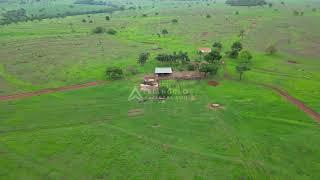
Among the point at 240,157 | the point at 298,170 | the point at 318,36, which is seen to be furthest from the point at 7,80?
the point at 318,36

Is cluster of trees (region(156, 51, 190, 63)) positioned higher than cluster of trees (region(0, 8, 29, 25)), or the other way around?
cluster of trees (region(0, 8, 29, 25))

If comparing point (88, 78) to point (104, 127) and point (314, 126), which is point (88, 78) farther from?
point (314, 126)

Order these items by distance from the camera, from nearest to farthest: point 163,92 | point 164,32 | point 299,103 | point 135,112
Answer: point 135,112 < point 299,103 < point 163,92 < point 164,32

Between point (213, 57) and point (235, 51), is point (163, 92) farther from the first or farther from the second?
point (235, 51)

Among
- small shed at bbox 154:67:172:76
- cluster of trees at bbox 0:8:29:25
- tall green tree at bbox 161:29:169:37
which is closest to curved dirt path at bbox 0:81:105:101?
small shed at bbox 154:67:172:76

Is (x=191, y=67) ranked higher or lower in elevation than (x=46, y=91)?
higher

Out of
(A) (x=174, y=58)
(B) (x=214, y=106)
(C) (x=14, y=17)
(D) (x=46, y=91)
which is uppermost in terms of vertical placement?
(C) (x=14, y=17)

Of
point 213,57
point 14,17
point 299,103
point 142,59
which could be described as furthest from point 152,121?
point 14,17

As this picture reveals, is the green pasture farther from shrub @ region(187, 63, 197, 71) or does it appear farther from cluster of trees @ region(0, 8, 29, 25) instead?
cluster of trees @ region(0, 8, 29, 25)

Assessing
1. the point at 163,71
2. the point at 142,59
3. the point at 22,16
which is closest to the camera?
the point at 163,71
